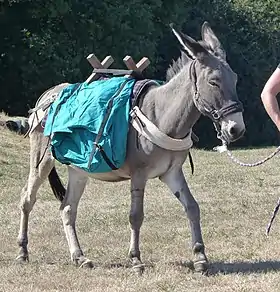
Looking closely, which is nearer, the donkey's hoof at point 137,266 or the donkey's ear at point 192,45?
the donkey's ear at point 192,45

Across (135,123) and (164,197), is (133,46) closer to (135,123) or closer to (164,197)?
(164,197)

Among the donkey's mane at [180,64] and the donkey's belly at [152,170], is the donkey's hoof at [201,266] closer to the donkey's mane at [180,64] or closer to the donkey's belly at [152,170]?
the donkey's belly at [152,170]

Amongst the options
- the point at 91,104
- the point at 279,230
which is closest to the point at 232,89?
the point at 91,104

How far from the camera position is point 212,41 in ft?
22.9

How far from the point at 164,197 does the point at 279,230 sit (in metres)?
3.70

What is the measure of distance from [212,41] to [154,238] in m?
2.94

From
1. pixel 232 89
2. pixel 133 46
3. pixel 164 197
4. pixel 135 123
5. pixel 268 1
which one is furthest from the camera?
pixel 268 1

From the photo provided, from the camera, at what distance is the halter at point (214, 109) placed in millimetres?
6461

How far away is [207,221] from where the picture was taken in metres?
10.5

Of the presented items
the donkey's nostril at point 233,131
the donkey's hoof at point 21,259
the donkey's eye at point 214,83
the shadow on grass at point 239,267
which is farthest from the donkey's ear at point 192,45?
the donkey's hoof at point 21,259

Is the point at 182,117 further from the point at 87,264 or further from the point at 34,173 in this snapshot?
the point at 34,173

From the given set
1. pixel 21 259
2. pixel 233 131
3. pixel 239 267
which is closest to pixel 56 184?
pixel 21 259

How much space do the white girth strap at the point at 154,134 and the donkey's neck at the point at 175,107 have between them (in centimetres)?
7

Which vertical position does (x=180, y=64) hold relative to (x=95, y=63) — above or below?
above
